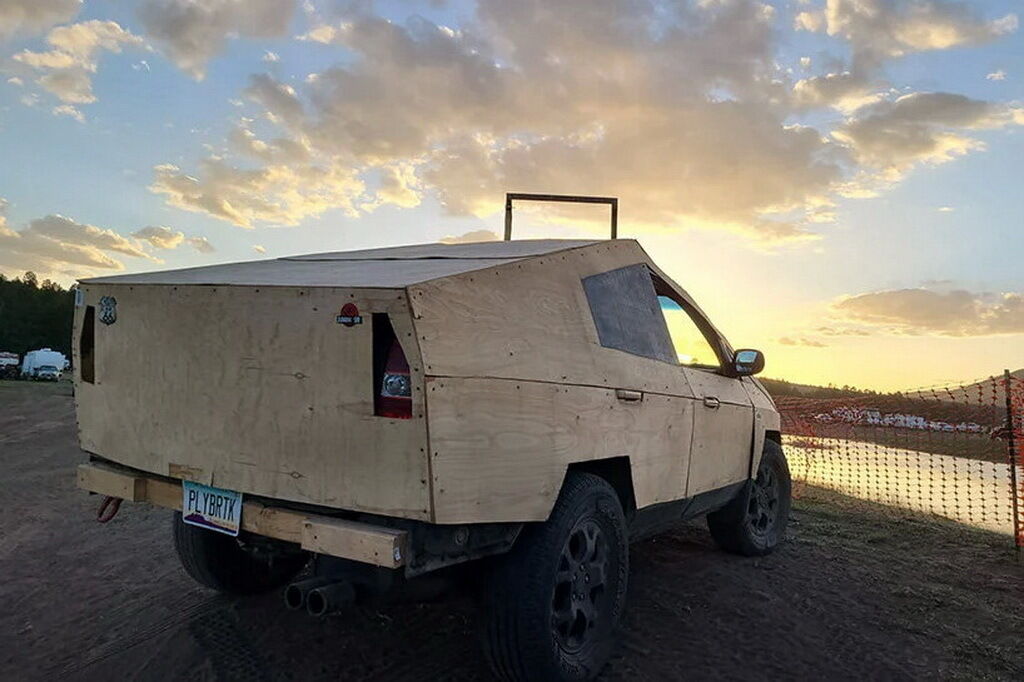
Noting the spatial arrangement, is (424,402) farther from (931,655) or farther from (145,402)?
(931,655)

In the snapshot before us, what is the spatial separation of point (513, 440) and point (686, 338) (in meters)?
2.15

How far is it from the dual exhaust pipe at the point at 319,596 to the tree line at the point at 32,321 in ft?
245

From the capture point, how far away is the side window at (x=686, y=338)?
4312 millimetres

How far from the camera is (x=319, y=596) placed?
2605 mm

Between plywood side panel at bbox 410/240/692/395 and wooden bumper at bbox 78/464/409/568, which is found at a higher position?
plywood side panel at bbox 410/240/692/395

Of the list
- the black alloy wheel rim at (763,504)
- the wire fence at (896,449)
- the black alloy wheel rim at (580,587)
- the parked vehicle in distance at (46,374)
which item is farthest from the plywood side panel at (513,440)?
the parked vehicle in distance at (46,374)

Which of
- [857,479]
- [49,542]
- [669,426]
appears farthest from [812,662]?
[857,479]

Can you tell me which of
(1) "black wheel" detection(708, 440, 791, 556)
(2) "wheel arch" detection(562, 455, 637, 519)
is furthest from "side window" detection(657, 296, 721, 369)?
(1) "black wheel" detection(708, 440, 791, 556)

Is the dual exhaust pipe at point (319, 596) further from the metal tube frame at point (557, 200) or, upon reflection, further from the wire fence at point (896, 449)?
the wire fence at point (896, 449)

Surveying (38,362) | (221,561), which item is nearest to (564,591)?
(221,561)

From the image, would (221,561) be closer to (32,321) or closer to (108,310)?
(108,310)

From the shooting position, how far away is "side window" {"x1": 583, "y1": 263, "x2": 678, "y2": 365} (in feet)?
11.4

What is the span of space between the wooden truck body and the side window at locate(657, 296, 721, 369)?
57 centimetres

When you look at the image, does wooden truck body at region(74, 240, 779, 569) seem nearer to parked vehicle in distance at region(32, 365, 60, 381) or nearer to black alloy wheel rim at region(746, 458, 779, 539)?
black alloy wheel rim at region(746, 458, 779, 539)
